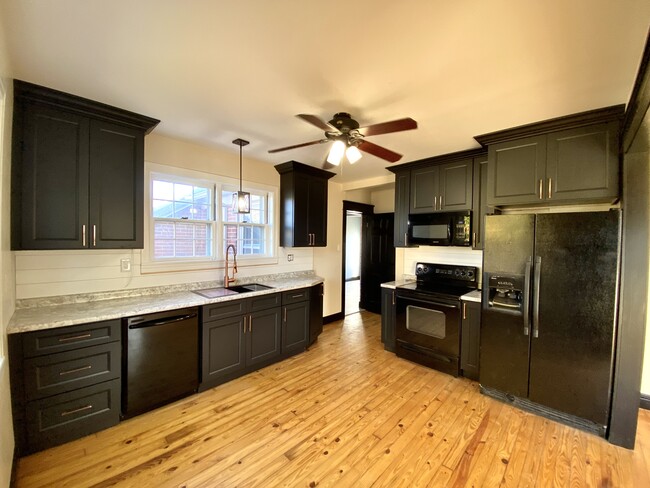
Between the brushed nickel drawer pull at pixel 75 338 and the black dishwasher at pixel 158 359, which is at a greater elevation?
the brushed nickel drawer pull at pixel 75 338

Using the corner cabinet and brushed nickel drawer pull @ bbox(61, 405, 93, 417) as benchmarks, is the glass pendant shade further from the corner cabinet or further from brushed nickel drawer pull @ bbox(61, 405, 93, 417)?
brushed nickel drawer pull @ bbox(61, 405, 93, 417)

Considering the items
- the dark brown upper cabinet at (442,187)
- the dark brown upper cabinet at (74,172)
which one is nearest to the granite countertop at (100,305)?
the dark brown upper cabinet at (74,172)

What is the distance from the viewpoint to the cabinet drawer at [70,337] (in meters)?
1.89

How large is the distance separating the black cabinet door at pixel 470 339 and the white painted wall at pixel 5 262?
3.60 metres

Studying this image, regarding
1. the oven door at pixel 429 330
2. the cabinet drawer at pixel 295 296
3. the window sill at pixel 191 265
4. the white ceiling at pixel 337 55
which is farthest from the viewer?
the cabinet drawer at pixel 295 296

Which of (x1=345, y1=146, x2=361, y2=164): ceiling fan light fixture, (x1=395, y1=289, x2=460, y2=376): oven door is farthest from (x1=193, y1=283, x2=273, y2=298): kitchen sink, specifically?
(x1=345, y1=146, x2=361, y2=164): ceiling fan light fixture

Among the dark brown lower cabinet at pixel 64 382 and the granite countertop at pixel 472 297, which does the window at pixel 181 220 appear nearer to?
the dark brown lower cabinet at pixel 64 382

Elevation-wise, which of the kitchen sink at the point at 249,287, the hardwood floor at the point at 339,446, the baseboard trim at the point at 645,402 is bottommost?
the hardwood floor at the point at 339,446

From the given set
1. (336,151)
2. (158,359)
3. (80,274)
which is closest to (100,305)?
(80,274)

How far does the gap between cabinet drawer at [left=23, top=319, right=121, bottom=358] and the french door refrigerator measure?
3386mm

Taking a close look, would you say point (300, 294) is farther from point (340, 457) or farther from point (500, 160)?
point (500, 160)

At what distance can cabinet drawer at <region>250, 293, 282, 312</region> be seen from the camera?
10.4 feet

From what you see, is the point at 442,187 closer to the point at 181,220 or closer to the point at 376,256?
the point at 376,256

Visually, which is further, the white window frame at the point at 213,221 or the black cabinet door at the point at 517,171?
the white window frame at the point at 213,221
